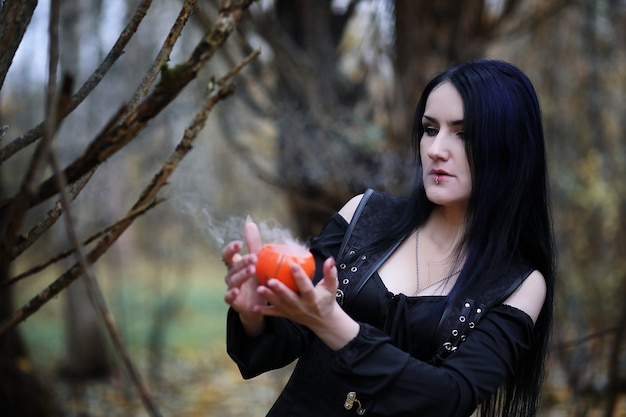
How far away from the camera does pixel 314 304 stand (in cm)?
145

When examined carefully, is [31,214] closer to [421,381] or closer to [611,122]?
[611,122]

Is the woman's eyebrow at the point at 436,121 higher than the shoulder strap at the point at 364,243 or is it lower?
higher

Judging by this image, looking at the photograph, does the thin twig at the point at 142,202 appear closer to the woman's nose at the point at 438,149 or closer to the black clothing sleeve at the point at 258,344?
the black clothing sleeve at the point at 258,344

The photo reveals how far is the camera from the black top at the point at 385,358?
63.1 inches

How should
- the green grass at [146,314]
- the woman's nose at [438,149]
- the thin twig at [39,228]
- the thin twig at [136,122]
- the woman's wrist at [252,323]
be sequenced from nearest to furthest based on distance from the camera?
the thin twig at [136,122] < the thin twig at [39,228] < the woman's wrist at [252,323] < the woman's nose at [438,149] < the green grass at [146,314]

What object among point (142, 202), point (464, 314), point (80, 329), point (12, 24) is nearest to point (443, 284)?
point (464, 314)

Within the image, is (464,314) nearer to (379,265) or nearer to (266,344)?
(379,265)

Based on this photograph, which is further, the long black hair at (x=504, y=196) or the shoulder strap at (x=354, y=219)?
the shoulder strap at (x=354, y=219)

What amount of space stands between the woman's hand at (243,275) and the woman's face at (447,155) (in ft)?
1.65

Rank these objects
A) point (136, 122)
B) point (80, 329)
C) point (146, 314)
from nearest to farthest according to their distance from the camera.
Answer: point (136, 122)
point (80, 329)
point (146, 314)

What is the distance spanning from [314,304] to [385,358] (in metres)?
0.25

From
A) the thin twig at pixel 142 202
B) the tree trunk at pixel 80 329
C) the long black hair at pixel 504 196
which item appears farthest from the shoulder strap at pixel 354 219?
the tree trunk at pixel 80 329

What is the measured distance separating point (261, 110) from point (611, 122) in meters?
5.16

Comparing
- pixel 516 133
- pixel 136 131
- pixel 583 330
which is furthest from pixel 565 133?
pixel 136 131
